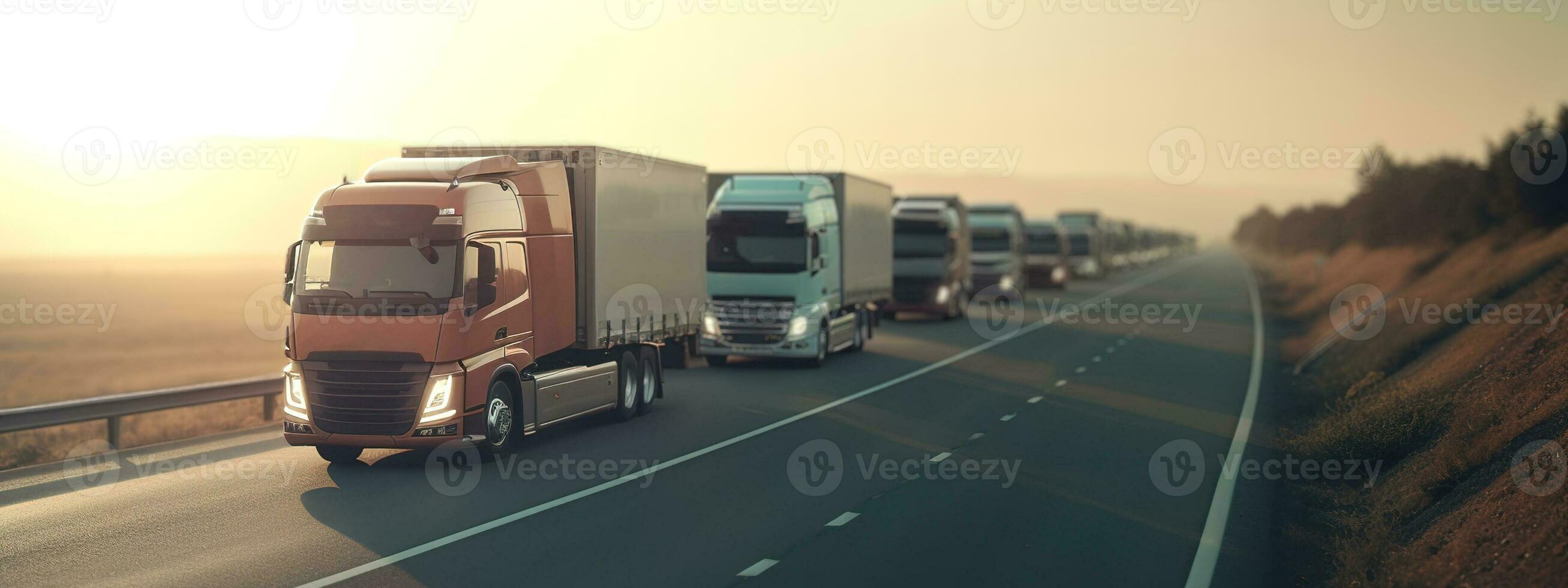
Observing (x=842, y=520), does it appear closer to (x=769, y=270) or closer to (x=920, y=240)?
(x=769, y=270)

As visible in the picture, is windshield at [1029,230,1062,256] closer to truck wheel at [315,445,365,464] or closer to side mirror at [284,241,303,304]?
truck wheel at [315,445,365,464]

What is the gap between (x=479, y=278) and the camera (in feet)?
41.7

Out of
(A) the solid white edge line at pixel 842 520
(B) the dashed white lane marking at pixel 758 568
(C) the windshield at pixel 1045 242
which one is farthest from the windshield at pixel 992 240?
(B) the dashed white lane marking at pixel 758 568

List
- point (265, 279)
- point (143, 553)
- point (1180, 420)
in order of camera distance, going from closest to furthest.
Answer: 1. point (143, 553)
2. point (1180, 420)
3. point (265, 279)

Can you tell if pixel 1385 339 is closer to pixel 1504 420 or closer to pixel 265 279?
pixel 1504 420

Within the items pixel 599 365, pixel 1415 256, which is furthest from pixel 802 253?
pixel 1415 256

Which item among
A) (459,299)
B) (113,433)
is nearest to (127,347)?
(113,433)

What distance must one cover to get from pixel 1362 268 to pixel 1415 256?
942 centimetres

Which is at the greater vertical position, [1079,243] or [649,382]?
[1079,243]

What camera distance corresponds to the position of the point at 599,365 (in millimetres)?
15469

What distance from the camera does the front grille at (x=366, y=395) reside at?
12164 mm

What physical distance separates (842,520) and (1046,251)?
172 ft

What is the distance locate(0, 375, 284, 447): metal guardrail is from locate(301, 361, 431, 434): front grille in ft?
10.1

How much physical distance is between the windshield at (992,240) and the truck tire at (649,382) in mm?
30926
